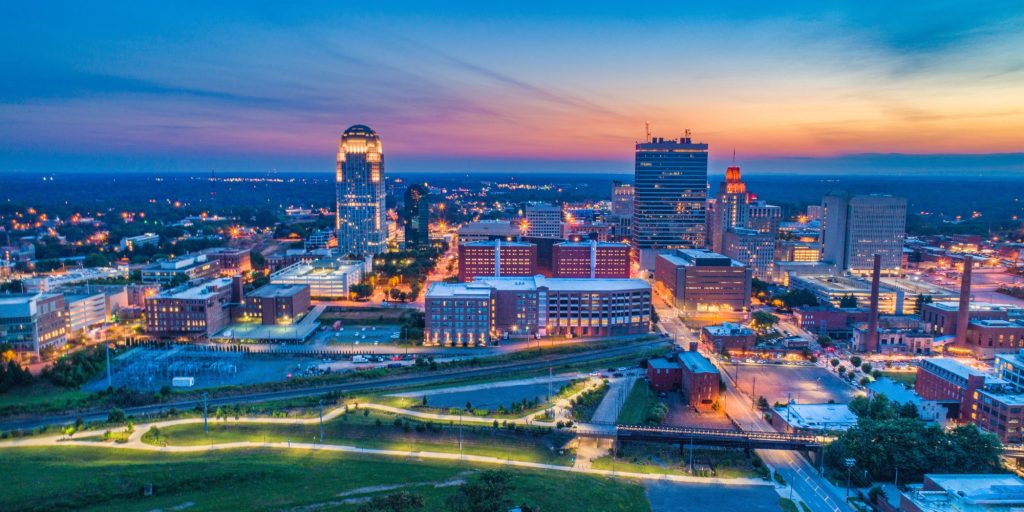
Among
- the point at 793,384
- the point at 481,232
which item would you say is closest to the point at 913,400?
the point at 793,384

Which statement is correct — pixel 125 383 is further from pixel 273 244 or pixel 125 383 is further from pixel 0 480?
pixel 273 244

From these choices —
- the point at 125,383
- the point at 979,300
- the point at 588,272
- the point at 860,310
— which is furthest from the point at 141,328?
the point at 979,300

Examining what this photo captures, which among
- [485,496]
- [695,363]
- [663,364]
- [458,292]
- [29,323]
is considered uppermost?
[458,292]

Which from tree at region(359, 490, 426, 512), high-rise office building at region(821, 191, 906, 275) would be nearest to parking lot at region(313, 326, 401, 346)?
tree at region(359, 490, 426, 512)

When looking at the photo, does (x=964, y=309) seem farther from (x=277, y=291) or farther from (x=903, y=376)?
(x=277, y=291)

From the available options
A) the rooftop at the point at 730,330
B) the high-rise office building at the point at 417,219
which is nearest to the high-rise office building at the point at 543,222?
the high-rise office building at the point at 417,219

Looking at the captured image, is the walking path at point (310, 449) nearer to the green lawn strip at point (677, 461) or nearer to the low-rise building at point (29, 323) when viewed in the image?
the green lawn strip at point (677, 461)
